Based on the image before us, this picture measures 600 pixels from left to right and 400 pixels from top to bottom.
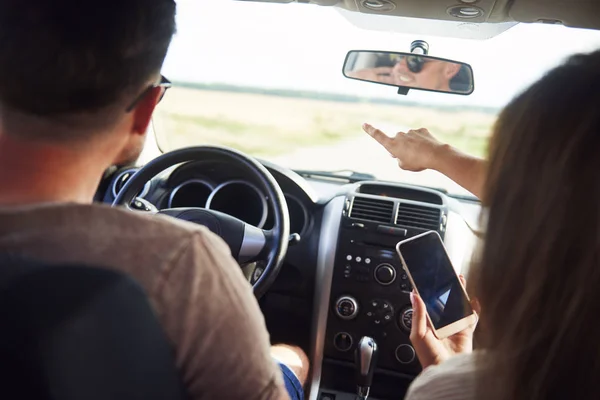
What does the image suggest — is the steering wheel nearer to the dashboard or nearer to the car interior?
the car interior

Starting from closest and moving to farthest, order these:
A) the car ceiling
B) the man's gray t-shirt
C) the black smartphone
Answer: the man's gray t-shirt, the car ceiling, the black smartphone

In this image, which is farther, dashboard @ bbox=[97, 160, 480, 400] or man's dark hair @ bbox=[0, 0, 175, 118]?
dashboard @ bbox=[97, 160, 480, 400]

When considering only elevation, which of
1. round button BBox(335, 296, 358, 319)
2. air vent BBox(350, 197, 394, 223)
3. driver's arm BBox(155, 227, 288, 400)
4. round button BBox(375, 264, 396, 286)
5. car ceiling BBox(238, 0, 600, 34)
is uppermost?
car ceiling BBox(238, 0, 600, 34)

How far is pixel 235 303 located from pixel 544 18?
1600 millimetres

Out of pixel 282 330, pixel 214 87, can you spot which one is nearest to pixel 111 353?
pixel 282 330

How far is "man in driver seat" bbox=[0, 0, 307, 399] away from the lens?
1.17 m

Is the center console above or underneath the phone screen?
underneath

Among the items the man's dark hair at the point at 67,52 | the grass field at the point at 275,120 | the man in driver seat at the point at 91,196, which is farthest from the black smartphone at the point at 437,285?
the man's dark hair at the point at 67,52

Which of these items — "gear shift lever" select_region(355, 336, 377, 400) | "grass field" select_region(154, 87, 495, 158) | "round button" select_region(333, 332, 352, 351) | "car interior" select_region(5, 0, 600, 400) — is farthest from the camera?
"grass field" select_region(154, 87, 495, 158)

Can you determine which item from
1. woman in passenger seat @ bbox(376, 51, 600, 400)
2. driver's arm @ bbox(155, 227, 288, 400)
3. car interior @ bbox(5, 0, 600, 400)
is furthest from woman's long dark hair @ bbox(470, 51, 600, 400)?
car interior @ bbox(5, 0, 600, 400)

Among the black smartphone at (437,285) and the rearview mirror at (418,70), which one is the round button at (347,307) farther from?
the rearview mirror at (418,70)

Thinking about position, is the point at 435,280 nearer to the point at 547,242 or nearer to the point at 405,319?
the point at 405,319

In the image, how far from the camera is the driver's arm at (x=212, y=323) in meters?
1.21

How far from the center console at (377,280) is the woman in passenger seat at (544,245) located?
1615 millimetres
